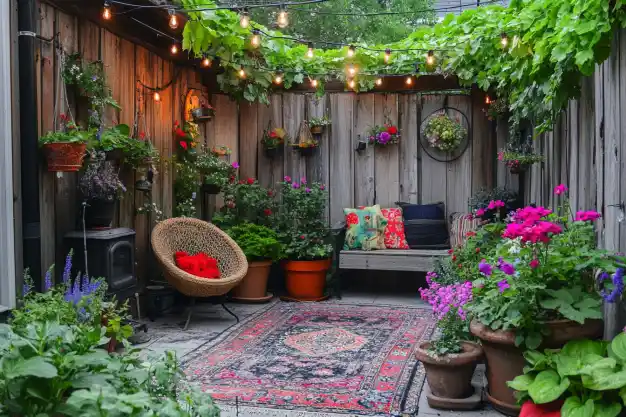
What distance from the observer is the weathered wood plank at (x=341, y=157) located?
770cm

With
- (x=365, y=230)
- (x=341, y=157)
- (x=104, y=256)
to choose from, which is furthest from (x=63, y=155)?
(x=341, y=157)

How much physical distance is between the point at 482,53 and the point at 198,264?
327 centimetres

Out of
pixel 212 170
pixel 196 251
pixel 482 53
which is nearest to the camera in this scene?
pixel 482 53

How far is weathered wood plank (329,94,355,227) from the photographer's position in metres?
7.70

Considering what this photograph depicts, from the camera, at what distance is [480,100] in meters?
7.41

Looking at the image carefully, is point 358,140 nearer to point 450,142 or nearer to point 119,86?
point 450,142

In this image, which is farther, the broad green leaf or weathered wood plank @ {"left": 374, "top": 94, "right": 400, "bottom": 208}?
weathered wood plank @ {"left": 374, "top": 94, "right": 400, "bottom": 208}

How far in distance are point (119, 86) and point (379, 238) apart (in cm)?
326

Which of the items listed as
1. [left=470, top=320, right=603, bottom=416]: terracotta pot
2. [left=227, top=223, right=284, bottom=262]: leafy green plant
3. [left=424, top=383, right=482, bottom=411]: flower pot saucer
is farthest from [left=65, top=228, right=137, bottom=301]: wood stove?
[left=470, top=320, right=603, bottom=416]: terracotta pot

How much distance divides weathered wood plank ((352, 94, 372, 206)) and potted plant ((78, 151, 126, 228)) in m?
3.47

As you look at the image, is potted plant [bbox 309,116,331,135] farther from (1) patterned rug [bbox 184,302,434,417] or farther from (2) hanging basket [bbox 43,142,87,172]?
(2) hanging basket [bbox 43,142,87,172]

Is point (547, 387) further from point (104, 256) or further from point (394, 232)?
point (394, 232)

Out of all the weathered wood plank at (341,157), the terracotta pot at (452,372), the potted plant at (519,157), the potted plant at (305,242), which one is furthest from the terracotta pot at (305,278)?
the terracotta pot at (452,372)

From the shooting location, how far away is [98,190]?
4.70m
